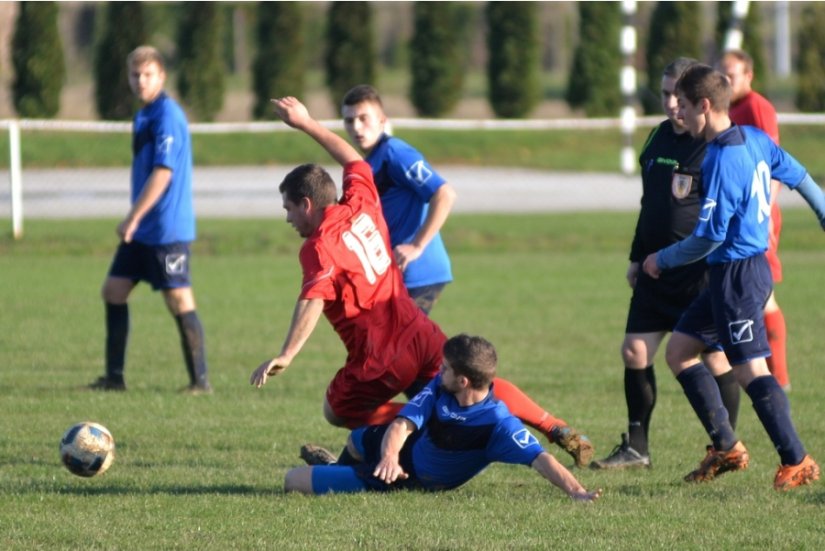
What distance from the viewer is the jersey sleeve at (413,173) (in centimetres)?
725

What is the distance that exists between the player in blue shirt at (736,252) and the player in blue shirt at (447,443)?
0.89 m

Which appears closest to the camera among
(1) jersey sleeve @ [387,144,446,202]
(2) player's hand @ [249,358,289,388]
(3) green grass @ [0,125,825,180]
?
(2) player's hand @ [249,358,289,388]

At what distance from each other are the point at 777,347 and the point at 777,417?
2832 millimetres

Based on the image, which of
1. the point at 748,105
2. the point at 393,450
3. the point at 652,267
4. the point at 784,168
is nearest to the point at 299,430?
the point at 393,450

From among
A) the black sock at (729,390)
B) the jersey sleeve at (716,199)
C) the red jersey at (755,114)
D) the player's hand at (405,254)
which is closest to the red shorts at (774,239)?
the red jersey at (755,114)

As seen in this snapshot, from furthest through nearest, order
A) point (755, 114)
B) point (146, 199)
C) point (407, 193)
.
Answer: point (146, 199)
point (755, 114)
point (407, 193)

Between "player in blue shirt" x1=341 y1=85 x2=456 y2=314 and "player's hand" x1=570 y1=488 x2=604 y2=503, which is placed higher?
"player in blue shirt" x1=341 y1=85 x2=456 y2=314

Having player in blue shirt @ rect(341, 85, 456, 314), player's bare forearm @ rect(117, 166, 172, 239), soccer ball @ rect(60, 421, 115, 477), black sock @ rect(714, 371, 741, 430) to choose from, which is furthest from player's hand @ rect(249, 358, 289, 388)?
player's bare forearm @ rect(117, 166, 172, 239)

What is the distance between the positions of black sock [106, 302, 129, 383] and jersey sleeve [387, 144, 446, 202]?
8.97ft

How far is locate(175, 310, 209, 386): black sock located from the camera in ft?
29.8

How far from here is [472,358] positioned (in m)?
5.65

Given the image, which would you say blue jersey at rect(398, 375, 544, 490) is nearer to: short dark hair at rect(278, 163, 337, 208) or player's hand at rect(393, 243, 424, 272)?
short dark hair at rect(278, 163, 337, 208)

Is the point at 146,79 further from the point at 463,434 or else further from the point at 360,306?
the point at 463,434

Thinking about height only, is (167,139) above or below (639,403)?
above
